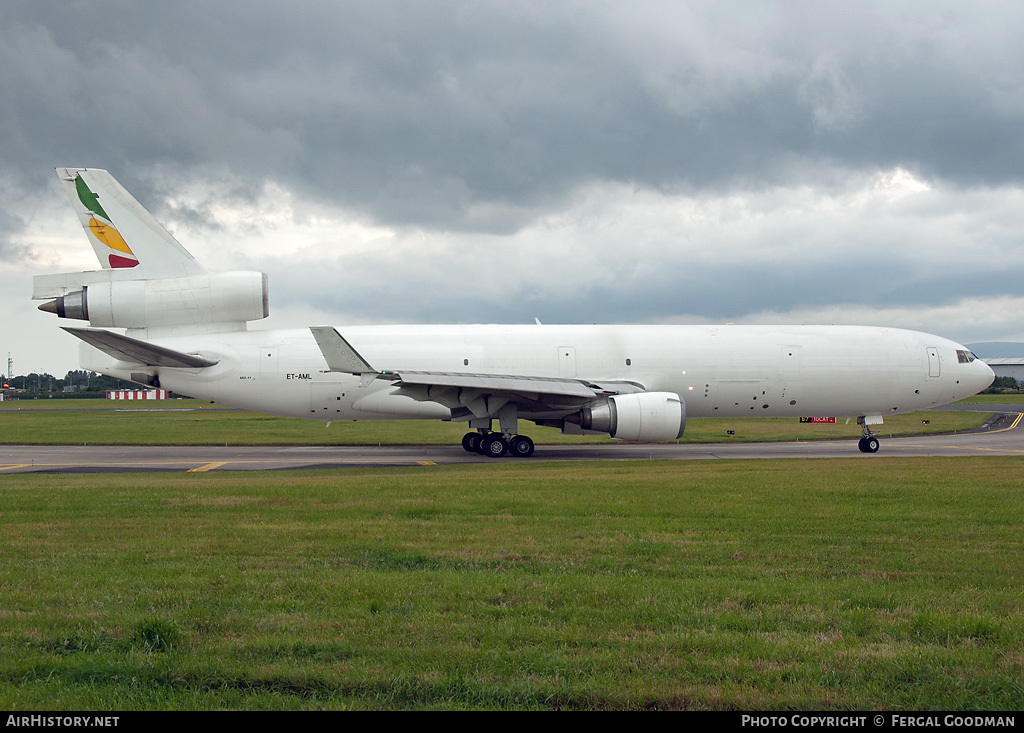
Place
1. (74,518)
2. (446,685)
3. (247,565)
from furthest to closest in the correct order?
1. (74,518)
2. (247,565)
3. (446,685)

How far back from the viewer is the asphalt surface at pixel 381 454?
19.6 metres

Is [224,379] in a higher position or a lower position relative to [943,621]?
higher

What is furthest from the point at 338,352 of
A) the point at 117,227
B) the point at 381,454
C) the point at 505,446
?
the point at 117,227

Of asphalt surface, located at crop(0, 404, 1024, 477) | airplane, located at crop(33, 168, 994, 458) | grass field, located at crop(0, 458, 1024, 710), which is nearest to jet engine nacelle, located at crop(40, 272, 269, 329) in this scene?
airplane, located at crop(33, 168, 994, 458)

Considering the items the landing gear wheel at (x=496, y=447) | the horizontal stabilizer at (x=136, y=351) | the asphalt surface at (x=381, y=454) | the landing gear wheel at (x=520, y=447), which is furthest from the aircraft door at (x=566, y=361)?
the horizontal stabilizer at (x=136, y=351)

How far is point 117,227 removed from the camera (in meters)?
21.6

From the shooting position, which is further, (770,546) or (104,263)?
(104,263)

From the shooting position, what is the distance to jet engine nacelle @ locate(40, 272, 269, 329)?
2142cm

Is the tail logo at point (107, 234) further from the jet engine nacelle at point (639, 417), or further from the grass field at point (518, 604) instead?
the jet engine nacelle at point (639, 417)

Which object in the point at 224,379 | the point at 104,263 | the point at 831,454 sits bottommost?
the point at 831,454

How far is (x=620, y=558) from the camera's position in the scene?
22.1ft
